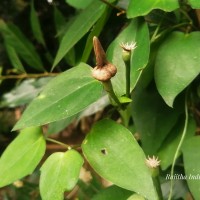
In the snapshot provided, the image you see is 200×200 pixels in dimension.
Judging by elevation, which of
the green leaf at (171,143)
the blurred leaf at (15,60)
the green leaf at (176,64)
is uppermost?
the green leaf at (176,64)

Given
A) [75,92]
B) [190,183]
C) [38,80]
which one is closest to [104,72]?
[75,92]

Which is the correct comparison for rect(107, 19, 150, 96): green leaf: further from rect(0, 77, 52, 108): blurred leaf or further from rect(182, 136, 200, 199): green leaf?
rect(0, 77, 52, 108): blurred leaf

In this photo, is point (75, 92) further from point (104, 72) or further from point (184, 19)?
point (184, 19)

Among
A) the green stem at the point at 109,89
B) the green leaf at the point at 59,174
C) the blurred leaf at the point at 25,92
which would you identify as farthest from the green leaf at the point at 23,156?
the blurred leaf at the point at 25,92

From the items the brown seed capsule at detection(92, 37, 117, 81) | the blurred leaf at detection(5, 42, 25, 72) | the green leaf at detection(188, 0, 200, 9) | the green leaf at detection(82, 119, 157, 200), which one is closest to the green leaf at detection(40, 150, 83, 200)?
the green leaf at detection(82, 119, 157, 200)

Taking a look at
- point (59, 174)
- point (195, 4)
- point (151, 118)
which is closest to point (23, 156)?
point (59, 174)

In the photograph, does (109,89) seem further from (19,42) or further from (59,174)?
(19,42)

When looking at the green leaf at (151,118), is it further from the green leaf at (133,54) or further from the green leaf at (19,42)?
the green leaf at (19,42)
